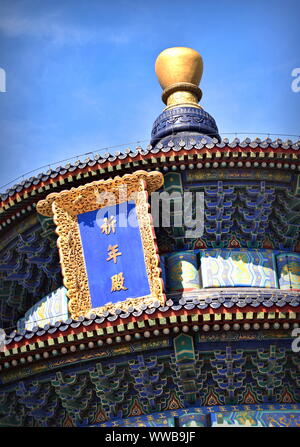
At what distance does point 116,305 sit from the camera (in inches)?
552

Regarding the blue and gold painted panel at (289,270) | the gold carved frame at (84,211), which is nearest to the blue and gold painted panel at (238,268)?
the blue and gold painted panel at (289,270)

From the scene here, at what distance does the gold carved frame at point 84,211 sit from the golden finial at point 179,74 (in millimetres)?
6504

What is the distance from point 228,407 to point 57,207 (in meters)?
5.51

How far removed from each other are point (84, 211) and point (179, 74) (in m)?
7.76

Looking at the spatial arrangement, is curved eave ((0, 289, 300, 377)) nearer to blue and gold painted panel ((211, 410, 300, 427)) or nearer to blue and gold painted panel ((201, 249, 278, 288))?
blue and gold painted panel ((211, 410, 300, 427))

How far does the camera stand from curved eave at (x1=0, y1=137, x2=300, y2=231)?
1494 cm

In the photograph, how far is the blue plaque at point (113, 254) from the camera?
46.4 feet

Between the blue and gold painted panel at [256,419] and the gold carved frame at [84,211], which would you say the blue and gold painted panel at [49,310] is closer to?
the gold carved frame at [84,211]

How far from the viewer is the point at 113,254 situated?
14.5 metres

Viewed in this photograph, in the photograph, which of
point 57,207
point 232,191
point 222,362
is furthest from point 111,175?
point 222,362

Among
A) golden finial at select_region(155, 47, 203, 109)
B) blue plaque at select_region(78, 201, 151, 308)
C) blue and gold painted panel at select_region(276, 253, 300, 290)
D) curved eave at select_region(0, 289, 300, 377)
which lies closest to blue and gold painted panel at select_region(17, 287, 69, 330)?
blue plaque at select_region(78, 201, 151, 308)

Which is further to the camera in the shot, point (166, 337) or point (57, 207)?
point (57, 207)

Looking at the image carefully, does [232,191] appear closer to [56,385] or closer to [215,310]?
[215,310]
